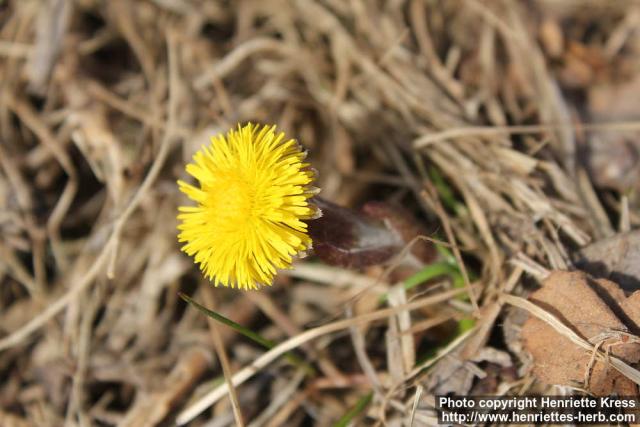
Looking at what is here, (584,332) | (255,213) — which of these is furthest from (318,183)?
(584,332)

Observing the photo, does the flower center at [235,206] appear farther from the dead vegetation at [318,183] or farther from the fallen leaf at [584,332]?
the fallen leaf at [584,332]

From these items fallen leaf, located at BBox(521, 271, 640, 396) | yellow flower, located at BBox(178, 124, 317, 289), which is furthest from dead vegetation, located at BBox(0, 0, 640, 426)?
yellow flower, located at BBox(178, 124, 317, 289)

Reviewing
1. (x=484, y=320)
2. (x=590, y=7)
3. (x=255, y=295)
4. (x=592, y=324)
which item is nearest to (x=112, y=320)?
(x=255, y=295)

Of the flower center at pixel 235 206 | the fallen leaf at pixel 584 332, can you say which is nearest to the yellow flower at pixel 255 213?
the flower center at pixel 235 206

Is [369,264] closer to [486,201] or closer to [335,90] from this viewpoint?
[486,201]

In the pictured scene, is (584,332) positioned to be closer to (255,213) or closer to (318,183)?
(255,213)
